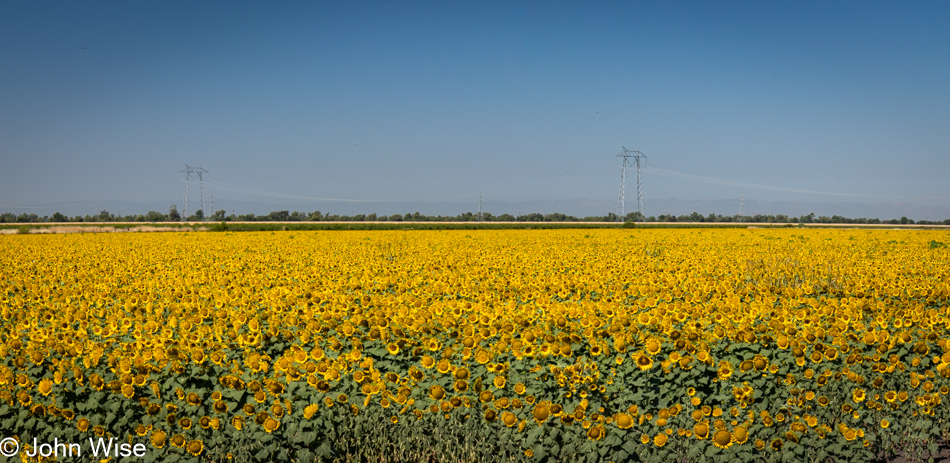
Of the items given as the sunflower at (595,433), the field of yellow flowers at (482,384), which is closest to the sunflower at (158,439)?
the field of yellow flowers at (482,384)

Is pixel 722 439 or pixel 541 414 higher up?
pixel 541 414

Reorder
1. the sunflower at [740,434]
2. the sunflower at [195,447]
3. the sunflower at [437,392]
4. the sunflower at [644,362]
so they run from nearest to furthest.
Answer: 1. the sunflower at [740,434]
2. the sunflower at [195,447]
3. the sunflower at [437,392]
4. the sunflower at [644,362]

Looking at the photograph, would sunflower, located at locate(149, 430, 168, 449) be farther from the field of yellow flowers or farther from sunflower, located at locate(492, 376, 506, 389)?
sunflower, located at locate(492, 376, 506, 389)

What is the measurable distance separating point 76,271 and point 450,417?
12264 millimetres

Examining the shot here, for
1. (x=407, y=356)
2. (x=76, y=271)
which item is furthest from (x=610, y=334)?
(x=76, y=271)

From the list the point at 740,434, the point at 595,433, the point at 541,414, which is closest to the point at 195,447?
the point at 541,414

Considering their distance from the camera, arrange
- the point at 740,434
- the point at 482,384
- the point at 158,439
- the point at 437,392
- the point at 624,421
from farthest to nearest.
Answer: the point at 482,384
the point at 437,392
the point at 158,439
the point at 624,421
the point at 740,434

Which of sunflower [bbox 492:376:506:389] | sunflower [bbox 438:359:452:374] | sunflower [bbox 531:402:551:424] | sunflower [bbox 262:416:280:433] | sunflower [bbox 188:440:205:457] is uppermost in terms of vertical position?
sunflower [bbox 438:359:452:374]

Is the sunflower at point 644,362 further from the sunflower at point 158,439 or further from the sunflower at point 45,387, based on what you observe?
the sunflower at point 45,387

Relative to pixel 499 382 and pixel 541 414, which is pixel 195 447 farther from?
pixel 541 414

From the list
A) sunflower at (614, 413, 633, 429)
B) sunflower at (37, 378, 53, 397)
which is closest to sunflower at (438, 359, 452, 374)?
sunflower at (614, 413, 633, 429)

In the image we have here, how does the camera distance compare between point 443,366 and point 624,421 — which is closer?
point 624,421

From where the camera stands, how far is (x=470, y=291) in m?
9.12

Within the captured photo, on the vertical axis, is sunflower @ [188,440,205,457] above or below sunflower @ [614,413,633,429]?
below
